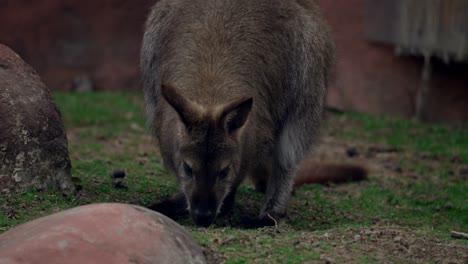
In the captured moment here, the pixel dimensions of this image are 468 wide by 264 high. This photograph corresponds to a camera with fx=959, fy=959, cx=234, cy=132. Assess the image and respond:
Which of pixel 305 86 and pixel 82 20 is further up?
pixel 305 86

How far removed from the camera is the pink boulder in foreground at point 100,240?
393 centimetres

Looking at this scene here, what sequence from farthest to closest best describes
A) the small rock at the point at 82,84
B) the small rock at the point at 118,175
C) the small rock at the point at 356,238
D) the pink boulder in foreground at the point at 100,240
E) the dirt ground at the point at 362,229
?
the small rock at the point at 82,84 → the small rock at the point at 118,175 → the small rock at the point at 356,238 → the dirt ground at the point at 362,229 → the pink boulder in foreground at the point at 100,240

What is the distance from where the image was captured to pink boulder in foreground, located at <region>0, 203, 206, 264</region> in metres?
3.93

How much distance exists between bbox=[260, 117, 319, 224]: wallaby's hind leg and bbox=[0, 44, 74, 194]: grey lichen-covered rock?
4.56ft

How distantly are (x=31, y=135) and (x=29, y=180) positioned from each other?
0.26m

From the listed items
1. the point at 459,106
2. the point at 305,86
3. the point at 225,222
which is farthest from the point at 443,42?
the point at 225,222

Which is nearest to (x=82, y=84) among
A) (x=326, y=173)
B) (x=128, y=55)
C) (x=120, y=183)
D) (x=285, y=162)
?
(x=128, y=55)

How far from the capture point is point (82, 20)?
11.0 meters

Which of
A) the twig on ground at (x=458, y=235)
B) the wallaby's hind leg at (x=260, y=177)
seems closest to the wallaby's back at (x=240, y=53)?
the wallaby's hind leg at (x=260, y=177)

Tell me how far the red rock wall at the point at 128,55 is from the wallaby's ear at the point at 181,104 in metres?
5.32

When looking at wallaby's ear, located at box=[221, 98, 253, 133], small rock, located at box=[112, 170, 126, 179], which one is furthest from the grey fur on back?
small rock, located at box=[112, 170, 126, 179]

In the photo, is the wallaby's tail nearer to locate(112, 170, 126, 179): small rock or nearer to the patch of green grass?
the patch of green grass

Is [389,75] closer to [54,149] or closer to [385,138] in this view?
[385,138]

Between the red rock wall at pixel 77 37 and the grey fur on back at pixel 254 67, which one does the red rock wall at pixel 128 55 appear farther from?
the grey fur on back at pixel 254 67
